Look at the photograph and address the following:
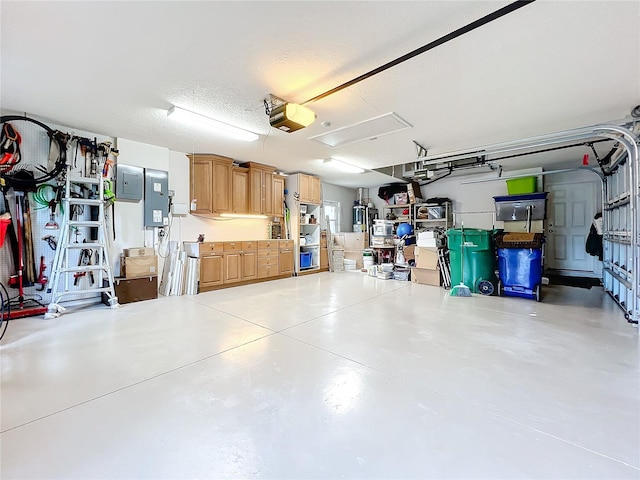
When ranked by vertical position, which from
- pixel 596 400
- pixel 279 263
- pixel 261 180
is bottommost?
pixel 596 400

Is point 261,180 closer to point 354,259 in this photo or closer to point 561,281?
point 354,259

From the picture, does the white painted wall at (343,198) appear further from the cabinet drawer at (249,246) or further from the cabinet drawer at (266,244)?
the cabinet drawer at (249,246)

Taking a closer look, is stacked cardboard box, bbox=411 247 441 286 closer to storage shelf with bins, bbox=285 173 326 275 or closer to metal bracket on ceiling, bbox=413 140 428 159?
metal bracket on ceiling, bbox=413 140 428 159

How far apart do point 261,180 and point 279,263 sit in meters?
2.09

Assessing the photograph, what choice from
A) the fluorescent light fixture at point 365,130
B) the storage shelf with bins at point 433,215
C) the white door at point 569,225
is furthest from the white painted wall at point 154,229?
the white door at point 569,225

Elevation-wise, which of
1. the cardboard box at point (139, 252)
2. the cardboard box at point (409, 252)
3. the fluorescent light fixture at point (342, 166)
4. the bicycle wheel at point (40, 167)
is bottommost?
the cardboard box at point (409, 252)

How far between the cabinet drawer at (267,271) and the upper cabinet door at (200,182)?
6.06 feet

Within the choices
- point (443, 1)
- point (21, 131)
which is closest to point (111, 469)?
point (443, 1)

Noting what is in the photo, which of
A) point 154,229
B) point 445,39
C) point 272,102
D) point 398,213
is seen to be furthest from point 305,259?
point 445,39

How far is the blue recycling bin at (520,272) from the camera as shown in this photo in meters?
4.64

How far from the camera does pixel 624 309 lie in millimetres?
3988

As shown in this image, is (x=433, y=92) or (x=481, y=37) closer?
(x=481, y=37)

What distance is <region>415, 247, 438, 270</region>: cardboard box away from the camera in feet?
20.3

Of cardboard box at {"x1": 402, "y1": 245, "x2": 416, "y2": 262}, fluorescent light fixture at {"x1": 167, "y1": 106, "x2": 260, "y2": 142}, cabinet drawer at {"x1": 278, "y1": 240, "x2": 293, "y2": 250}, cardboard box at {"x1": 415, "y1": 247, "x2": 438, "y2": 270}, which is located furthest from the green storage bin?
fluorescent light fixture at {"x1": 167, "y1": 106, "x2": 260, "y2": 142}
